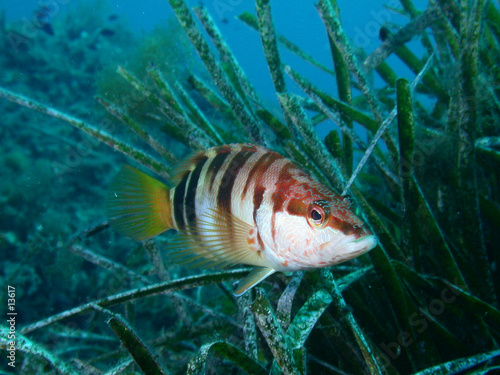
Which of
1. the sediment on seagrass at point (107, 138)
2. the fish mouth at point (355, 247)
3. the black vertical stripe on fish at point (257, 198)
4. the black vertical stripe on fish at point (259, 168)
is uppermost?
the sediment on seagrass at point (107, 138)

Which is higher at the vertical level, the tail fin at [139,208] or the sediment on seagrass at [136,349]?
the tail fin at [139,208]

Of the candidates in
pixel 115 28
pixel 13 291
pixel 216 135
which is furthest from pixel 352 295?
A: pixel 115 28

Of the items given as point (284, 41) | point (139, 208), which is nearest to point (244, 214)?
point (139, 208)

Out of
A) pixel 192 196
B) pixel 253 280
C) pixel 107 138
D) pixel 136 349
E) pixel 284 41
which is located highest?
pixel 284 41

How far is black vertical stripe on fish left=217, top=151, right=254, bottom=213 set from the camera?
1946mm

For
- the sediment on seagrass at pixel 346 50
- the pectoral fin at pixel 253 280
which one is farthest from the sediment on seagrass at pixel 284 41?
the pectoral fin at pixel 253 280

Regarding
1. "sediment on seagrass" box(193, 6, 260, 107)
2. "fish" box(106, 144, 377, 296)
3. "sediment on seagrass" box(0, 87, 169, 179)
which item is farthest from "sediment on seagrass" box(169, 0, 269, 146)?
"sediment on seagrass" box(0, 87, 169, 179)

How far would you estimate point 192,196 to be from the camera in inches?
83.2

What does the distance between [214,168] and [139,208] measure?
0.71 meters

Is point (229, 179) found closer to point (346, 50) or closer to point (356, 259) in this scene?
point (356, 259)

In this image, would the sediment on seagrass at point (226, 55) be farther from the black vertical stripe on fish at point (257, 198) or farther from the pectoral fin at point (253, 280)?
the pectoral fin at point (253, 280)

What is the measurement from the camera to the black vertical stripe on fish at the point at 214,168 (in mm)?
2032

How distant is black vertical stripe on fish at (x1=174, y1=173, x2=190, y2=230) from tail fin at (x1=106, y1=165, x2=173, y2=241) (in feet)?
0.24

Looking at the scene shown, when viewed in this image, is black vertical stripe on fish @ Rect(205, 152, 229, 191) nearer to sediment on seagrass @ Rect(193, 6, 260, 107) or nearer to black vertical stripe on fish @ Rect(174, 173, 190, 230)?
black vertical stripe on fish @ Rect(174, 173, 190, 230)
